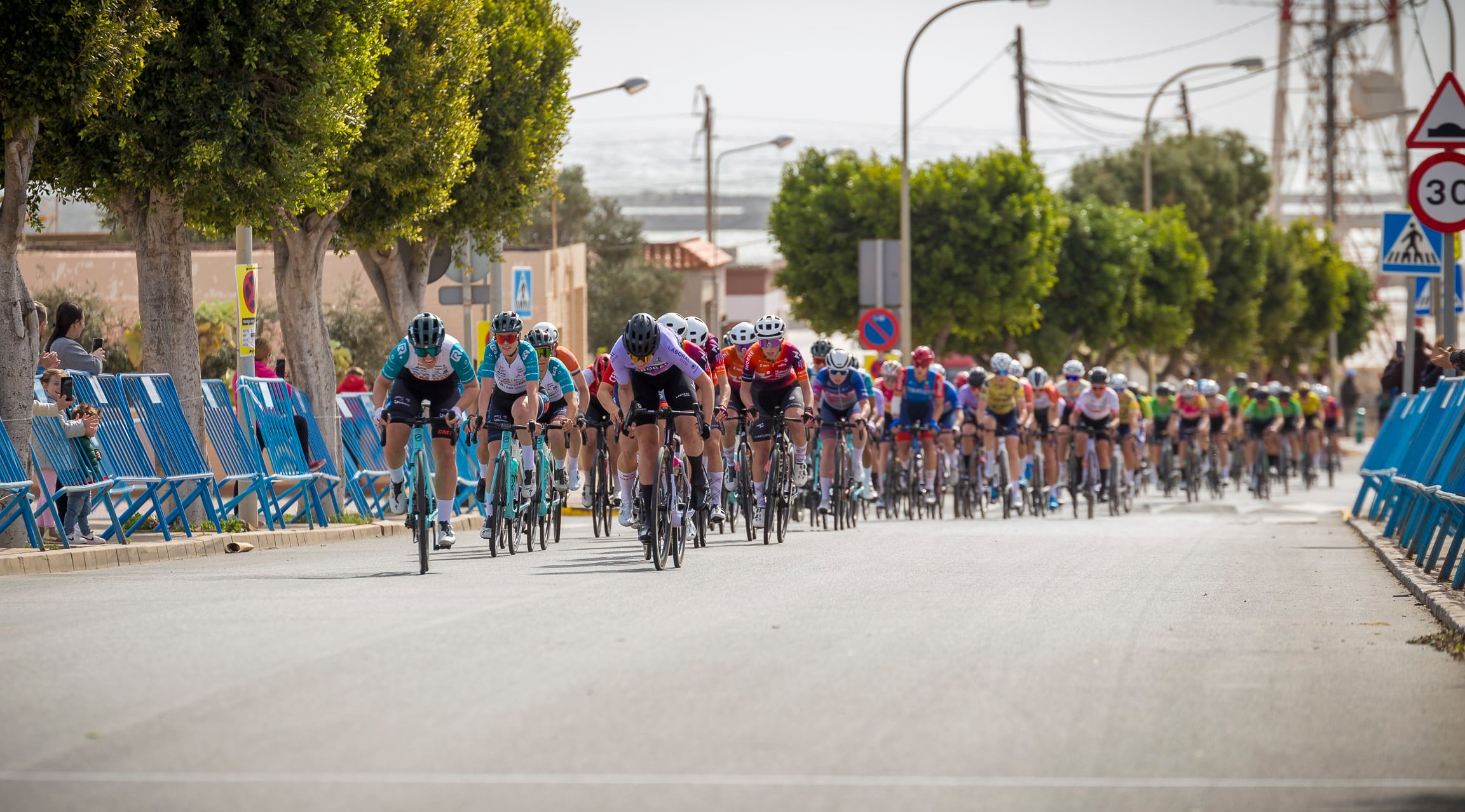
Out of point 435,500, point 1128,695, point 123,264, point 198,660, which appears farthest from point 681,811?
point 123,264

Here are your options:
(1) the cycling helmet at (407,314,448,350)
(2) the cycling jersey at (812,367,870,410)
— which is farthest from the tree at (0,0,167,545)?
(2) the cycling jersey at (812,367,870,410)

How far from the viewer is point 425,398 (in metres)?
13.7

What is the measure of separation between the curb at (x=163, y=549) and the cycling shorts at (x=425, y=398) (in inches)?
98.4

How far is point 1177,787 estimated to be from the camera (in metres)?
6.04

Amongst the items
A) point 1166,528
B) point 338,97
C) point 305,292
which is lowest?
point 1166,528

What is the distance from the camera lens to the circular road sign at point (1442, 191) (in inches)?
575

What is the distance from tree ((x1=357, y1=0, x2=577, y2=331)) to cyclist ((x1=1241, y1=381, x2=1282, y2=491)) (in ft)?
52.0

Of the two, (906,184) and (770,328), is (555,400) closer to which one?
(770,328)

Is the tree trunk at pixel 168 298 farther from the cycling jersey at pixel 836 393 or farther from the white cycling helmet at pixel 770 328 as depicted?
the cycling jersey at pixel 836 393

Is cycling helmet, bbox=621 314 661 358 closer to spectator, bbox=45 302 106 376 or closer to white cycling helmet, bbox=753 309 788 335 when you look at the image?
white cycling helmet, bbox=753 309 788 335

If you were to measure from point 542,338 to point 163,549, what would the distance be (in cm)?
349

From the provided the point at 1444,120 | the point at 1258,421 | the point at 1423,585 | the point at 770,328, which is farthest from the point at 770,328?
the point at 1258,421

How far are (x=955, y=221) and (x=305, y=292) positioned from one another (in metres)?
29.4

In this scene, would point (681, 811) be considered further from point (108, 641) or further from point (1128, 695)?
point (108, 641)
